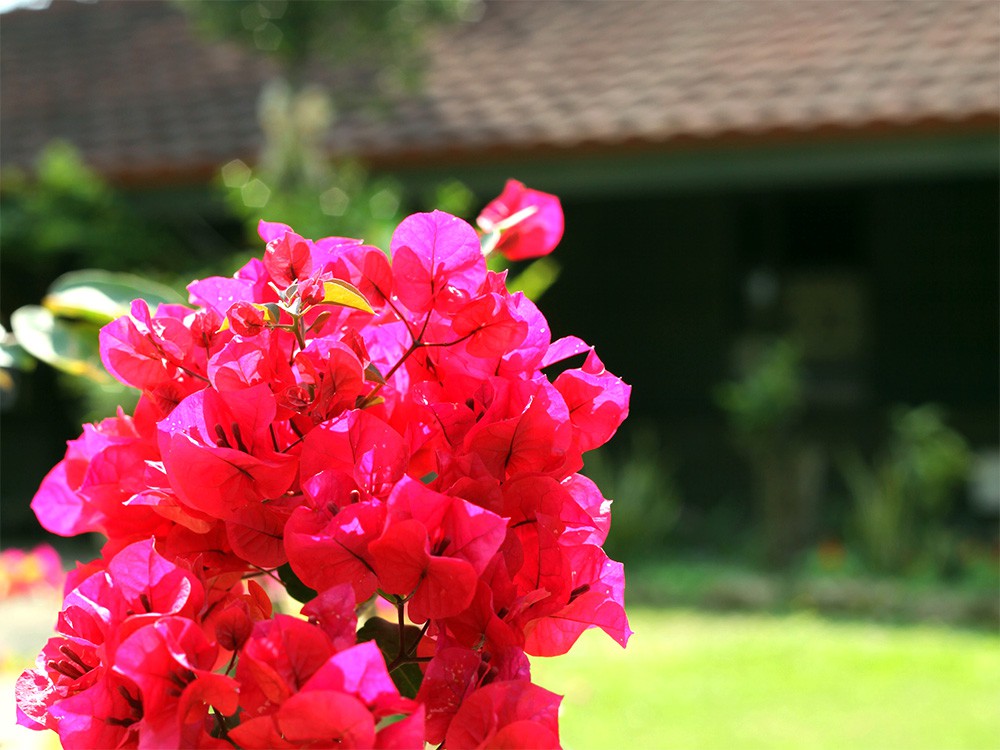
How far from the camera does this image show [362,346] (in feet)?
A: 2.74

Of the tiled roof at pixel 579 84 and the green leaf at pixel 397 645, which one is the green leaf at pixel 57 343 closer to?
the green leaf at pixel 397 645

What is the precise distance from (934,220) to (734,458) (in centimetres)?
206

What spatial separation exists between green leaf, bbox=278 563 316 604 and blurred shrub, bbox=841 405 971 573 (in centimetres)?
619

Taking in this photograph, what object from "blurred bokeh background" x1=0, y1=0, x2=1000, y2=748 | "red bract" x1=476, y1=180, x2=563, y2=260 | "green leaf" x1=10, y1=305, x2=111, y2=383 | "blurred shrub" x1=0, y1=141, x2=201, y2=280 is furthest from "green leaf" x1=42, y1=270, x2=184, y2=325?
"blurred shrub" x1=0, y1=141, x2=201, y2=280

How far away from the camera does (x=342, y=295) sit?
83 centimetres

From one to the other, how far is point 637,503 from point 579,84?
297 centimetres

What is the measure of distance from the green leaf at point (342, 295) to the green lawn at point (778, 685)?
10.6 ft

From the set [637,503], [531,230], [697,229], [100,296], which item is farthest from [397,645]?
[697,229]

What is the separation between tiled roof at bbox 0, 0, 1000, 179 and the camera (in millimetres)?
7121

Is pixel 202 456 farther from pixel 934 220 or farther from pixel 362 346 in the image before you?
pixel 934 220

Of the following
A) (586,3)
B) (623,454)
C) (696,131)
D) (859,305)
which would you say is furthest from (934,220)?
(586,3)

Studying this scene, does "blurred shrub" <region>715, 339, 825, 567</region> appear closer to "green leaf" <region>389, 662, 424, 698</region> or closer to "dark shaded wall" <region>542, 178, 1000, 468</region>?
"dark shaded wall" <region>542, 178, 1000, 468</region>

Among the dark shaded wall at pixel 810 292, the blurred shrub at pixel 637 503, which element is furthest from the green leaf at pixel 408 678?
the dark shaded wall at pixel 810 292

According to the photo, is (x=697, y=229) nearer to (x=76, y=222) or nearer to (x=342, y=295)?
(x=76, y=222)
